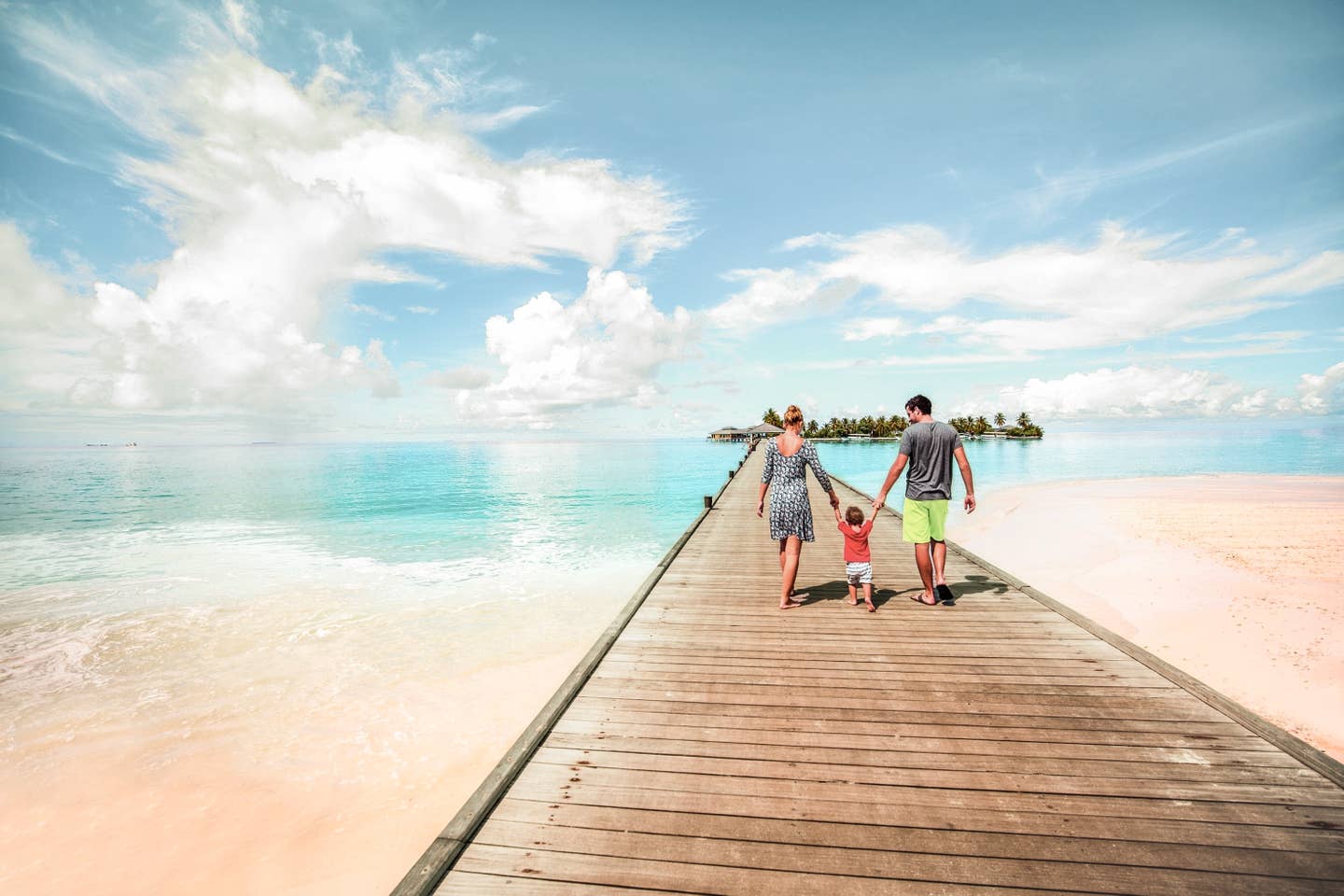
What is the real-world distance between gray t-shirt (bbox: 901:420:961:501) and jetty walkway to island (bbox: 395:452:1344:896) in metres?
1.51

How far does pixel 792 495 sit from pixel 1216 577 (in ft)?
36.4

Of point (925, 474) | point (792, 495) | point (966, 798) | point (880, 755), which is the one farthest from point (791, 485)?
point (966, 798)

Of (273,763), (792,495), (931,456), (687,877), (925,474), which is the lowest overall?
(273,763)

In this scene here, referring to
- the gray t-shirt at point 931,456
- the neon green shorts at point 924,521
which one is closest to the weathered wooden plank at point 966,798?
the neon green shorts at point 924,521

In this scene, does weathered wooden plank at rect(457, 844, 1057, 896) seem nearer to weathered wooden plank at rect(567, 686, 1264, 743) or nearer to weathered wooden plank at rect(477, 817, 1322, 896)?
weathered wooden plank at rect(477, 817, 1322, 896)

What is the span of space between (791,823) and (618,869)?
0.88 meters

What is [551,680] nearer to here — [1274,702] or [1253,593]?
[1274,702]

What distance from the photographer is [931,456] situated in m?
5.75

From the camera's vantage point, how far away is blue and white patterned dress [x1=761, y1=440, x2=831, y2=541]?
19.0ft

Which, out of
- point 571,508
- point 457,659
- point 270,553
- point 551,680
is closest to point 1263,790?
point 551,680

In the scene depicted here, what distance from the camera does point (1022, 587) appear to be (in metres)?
6.64

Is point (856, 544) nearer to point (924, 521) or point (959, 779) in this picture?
point (924, 521)

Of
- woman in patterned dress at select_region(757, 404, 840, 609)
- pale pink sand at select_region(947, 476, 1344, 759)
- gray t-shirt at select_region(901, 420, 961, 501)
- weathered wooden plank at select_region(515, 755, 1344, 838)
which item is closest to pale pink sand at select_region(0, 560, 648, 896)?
weathered wooden plank at select_region(515, 755, 1344, 838)

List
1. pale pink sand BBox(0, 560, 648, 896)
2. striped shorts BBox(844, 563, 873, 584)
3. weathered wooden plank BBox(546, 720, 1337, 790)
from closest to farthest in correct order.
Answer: weathered wooden plank BBox(546, 720, 1337, 790), pale pink sand BBox(0, 560, 648, 896), striped shorts BBox(844, 563, 873, 584)
